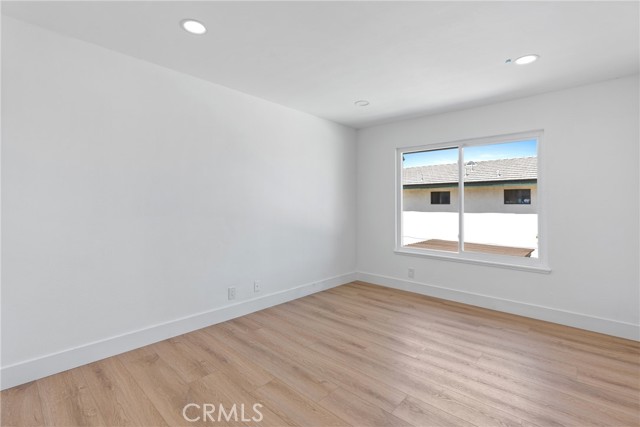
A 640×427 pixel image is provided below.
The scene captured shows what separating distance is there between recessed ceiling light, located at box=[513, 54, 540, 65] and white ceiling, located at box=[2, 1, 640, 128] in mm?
60

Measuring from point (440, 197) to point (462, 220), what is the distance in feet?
1.50

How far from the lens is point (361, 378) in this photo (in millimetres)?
2195

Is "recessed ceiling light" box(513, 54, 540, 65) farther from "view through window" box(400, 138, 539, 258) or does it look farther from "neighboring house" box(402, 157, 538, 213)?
"neighboring house" box(402, 157, 538, 213)

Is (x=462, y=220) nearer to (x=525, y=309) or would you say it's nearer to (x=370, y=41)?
(x=525, y=309)

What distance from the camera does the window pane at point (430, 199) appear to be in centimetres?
419

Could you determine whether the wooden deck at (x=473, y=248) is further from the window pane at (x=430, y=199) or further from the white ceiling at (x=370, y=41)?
the white ceiling at (x=370, y=41)

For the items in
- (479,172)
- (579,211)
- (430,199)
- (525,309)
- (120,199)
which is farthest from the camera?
(430,199)

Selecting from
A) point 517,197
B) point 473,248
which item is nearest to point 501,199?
point 517,197

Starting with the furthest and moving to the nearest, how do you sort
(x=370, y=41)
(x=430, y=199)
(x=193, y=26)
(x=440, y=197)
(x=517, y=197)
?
(x=430, y=199)
(x=440, y=197)
(x=517, y=197)
(x=370, y=41)
(x=193, y=26)

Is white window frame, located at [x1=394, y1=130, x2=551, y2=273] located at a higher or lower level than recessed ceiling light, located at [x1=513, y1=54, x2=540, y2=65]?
lower

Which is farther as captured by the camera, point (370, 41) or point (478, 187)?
point (478, 187)

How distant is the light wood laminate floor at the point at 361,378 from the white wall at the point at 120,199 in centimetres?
36

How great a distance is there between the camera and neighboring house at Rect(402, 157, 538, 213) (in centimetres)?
357

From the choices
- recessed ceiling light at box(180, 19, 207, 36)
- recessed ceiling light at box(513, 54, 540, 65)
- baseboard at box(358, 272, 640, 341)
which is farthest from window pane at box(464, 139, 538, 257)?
recessed ceiling light at box(180, 19, 207, 36)
